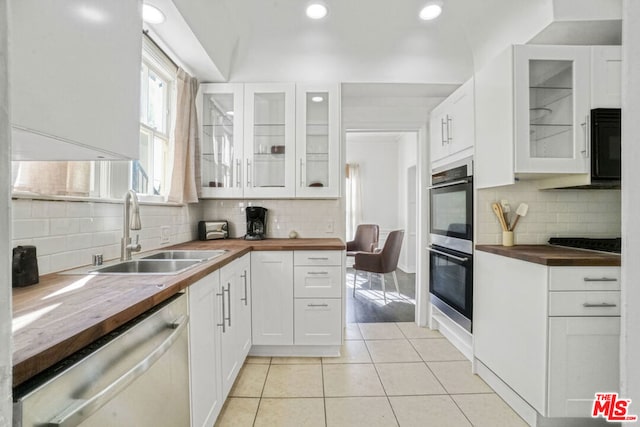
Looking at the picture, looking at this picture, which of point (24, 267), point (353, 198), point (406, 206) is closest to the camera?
point (24, 267)

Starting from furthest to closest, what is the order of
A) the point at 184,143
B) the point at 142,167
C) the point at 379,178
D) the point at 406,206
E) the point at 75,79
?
the point at 379,178
the point at 406,206
the point at 184,143
the point at 142,167
the point at 75,79

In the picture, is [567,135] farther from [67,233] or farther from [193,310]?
[67,233]

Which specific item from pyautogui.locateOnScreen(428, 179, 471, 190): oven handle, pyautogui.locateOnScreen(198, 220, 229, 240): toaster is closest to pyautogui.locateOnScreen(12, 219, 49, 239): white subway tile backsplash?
pyautogui.locateOnScreen(198, 220, 229, 240): toaster

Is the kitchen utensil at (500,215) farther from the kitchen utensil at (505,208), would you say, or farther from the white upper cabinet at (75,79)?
the white upper cabinet at (75,79)

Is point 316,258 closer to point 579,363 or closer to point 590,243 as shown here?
point 579,363

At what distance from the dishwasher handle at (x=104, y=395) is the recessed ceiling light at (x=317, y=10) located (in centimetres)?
242

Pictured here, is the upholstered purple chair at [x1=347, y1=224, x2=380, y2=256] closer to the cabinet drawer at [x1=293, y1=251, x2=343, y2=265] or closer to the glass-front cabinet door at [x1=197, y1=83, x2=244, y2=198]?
the cabinet drawer at [x1=293, y1=251, x2=343, y2=265]

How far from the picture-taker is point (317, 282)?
2379 mm

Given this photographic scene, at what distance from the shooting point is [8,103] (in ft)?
1.13

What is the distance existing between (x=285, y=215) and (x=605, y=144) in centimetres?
240

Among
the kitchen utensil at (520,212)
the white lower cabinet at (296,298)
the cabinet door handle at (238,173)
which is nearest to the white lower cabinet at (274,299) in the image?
the white lower cabinet at (296,298)

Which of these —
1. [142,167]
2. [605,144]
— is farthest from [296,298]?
[605,144]

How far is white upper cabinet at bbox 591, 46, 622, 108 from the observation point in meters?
1.83

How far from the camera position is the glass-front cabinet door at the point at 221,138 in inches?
107
